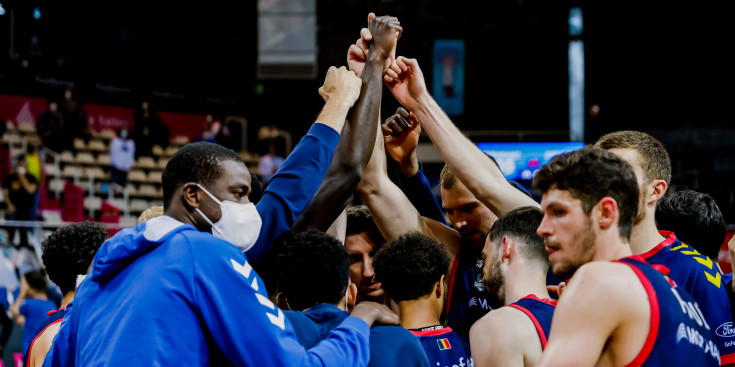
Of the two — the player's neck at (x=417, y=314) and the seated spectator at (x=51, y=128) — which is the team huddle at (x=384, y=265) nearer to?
the player's neck at (x=417, y=314)

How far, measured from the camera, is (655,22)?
18.7 m

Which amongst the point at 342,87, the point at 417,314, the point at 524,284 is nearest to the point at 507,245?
the point at 524,284

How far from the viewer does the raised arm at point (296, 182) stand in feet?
9.46

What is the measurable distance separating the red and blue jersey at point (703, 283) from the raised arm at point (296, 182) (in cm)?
132

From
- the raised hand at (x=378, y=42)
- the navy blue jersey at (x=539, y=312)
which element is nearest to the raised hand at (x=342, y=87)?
the raised hand at (x=378, y=42)

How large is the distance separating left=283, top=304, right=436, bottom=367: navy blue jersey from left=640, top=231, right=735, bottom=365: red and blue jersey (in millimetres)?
1023

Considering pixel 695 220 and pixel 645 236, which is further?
pixel 695 220

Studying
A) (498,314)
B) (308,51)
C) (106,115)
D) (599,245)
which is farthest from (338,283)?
(106,115)

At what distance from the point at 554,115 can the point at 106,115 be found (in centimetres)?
1119

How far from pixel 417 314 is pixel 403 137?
117 cm

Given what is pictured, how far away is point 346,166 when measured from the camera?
3.29 metres

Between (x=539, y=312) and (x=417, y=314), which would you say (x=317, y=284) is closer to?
(x=417, y=314)

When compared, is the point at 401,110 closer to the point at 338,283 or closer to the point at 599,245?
the point at 338,283

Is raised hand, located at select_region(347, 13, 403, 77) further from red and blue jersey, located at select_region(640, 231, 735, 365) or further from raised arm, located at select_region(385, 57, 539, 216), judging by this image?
red and blue jersey, located at select_region(640, 231, 735, 365)
